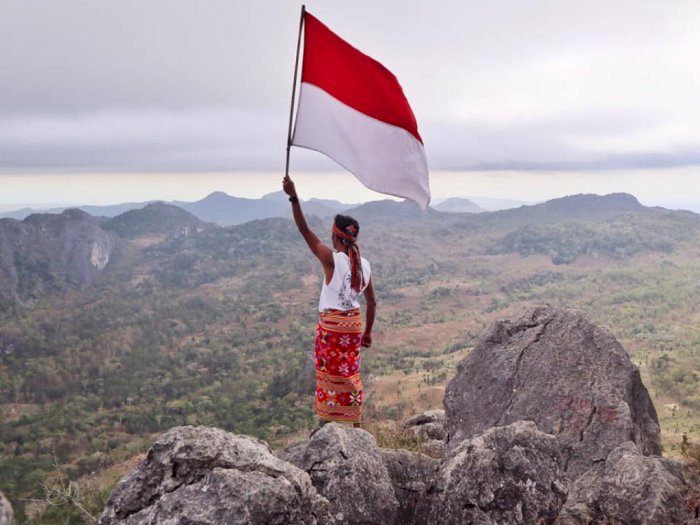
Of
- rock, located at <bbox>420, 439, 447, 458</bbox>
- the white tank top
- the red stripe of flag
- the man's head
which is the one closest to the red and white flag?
the red stripe of flag

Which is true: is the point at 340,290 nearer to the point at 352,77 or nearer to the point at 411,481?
the point at 411,481

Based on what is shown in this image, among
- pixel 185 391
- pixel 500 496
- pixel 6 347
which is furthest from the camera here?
pixel 6 347

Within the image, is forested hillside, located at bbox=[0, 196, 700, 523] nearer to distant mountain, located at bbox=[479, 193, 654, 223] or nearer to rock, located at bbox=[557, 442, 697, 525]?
rock, located at bbox=[557, 442, 697, 525]

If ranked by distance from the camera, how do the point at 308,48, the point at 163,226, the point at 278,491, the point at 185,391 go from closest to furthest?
the point at 278,491
the point at 308,48
the point at 185,391
the point at 163,226

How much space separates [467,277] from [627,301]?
134ft

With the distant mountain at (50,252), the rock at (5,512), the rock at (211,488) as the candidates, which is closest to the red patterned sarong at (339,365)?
the rock at (211,488)

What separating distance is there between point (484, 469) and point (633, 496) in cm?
149

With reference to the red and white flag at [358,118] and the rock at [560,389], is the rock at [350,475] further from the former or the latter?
the red and white flag at [358,118]

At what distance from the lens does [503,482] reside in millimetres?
4211

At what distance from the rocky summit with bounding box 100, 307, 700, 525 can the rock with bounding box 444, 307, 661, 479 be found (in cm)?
2

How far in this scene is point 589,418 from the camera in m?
6.63

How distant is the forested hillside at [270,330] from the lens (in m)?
25.7

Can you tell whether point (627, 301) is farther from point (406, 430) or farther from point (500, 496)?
point (500, 496)

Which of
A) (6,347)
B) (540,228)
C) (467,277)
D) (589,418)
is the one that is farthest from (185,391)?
(540,228)
